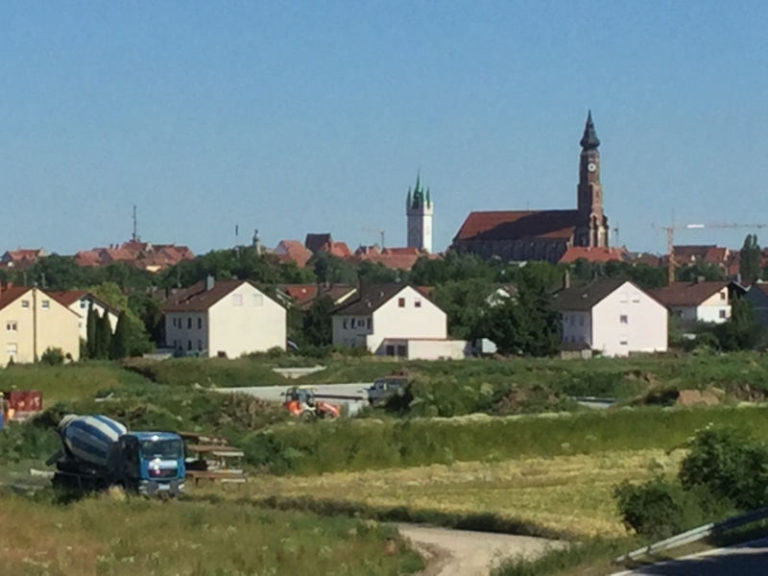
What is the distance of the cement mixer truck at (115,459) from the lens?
115 ft

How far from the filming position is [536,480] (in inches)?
1492

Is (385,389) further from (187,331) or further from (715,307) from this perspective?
(715,307)

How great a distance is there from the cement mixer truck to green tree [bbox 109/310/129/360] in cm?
4954

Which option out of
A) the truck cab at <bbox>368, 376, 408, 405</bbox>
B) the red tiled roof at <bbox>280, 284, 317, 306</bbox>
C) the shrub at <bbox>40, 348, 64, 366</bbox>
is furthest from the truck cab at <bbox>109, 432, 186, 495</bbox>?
the red tiled roof at <bbox>280, 284, 317, 306</bbox>

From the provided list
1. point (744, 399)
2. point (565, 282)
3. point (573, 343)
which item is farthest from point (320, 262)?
point (744, 399)

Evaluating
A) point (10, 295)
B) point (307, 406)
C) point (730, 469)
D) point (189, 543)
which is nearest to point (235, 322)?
point (10, 295)

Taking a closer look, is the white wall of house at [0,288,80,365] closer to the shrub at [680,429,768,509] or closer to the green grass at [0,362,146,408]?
the green grass at [0,362,146,408]

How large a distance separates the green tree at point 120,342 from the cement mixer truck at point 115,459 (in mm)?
49539

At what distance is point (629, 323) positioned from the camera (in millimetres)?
102438

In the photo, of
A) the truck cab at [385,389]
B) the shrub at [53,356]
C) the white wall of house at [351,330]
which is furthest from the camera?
the white wall of house at [351,330]

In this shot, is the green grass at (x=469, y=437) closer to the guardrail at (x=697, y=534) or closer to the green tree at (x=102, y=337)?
the guardrail at (x=697, y=534)

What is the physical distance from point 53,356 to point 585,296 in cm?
3255

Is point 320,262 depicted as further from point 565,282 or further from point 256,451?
point 256,451

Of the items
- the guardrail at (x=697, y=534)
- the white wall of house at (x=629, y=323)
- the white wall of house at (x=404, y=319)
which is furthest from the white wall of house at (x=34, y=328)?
the guardrail at (x=697, y=534)
